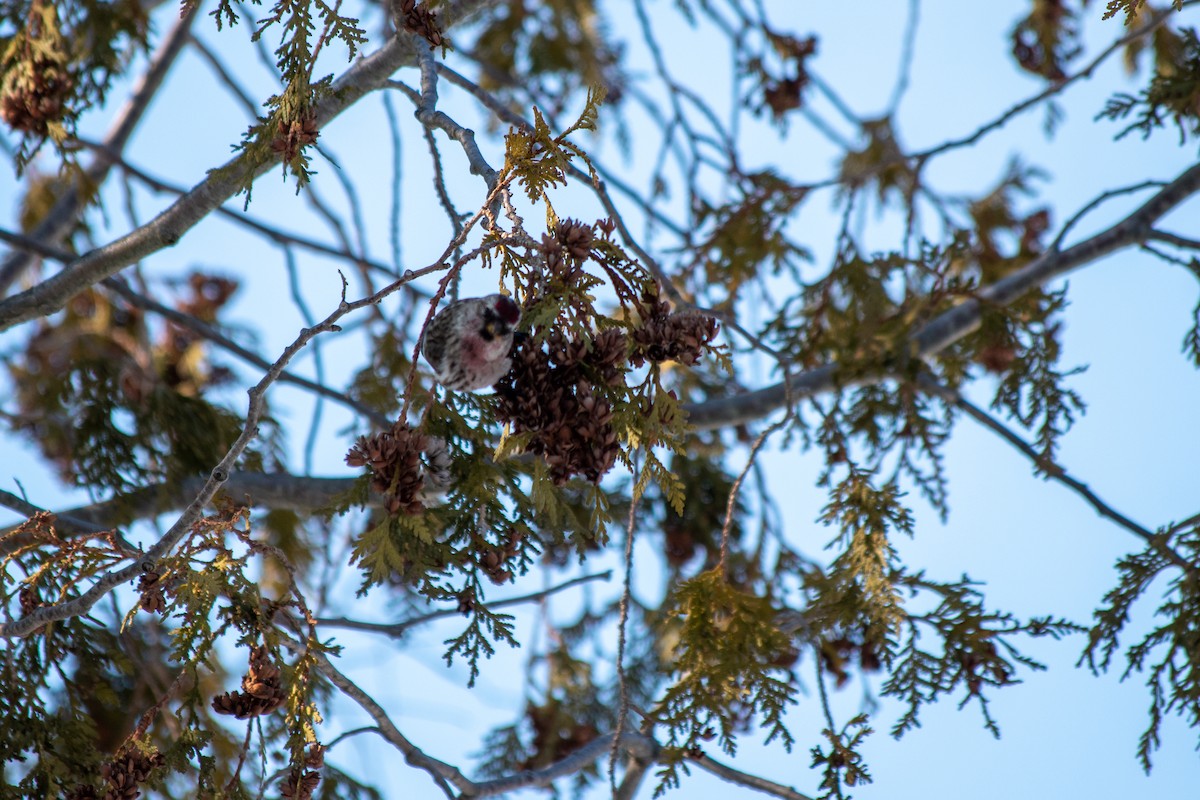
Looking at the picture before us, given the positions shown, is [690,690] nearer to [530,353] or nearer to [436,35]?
[530,353]

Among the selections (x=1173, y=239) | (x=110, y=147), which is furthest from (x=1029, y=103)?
(x=110, y=147)

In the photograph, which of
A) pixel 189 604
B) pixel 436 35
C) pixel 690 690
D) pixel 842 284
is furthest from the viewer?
pixel 842 284

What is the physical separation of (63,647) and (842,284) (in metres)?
2.26

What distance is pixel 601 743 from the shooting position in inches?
93.1

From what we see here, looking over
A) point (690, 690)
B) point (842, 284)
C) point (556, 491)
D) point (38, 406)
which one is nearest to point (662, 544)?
point (842, 284)

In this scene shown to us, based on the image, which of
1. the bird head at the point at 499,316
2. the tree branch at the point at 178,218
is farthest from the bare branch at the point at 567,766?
the tree branch at the point at 178,218

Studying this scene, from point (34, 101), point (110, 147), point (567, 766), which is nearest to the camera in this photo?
point (567, 766)

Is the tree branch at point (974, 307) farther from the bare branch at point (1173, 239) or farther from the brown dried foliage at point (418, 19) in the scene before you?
the brown dried foliage at point (418, 19)

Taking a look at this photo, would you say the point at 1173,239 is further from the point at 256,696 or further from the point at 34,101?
the point at 34,101

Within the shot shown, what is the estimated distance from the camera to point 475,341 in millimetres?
1466

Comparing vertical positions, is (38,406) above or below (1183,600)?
above

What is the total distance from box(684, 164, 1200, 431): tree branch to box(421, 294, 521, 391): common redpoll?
148 cm

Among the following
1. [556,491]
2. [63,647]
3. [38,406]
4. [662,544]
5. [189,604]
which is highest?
[38,406]

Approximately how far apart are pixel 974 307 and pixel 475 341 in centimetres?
211
